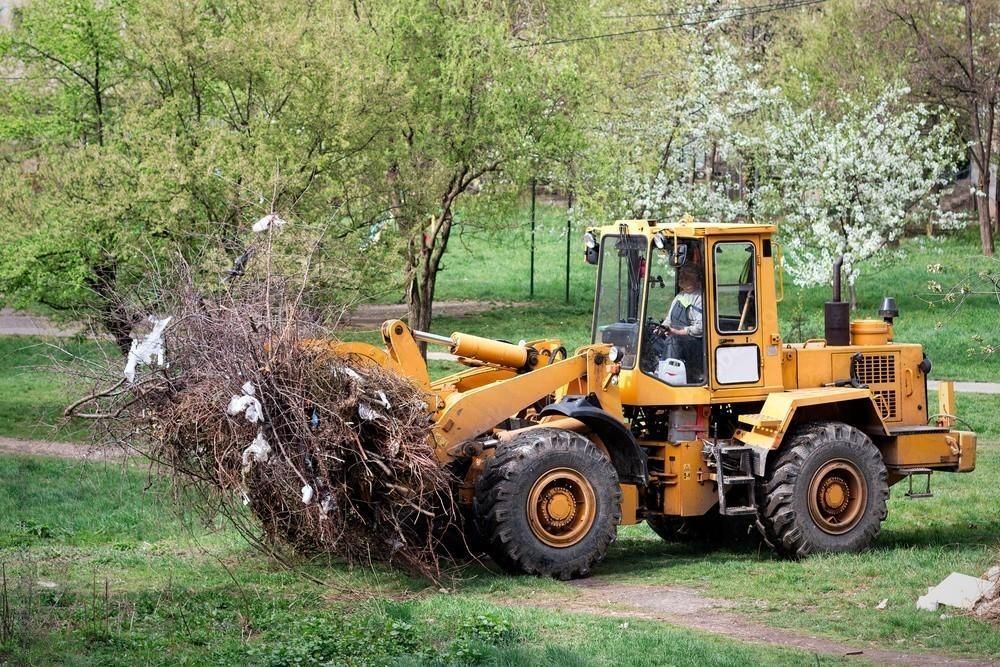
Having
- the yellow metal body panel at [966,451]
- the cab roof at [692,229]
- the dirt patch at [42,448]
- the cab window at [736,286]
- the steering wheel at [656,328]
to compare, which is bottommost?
the dirt patch at [42,448]

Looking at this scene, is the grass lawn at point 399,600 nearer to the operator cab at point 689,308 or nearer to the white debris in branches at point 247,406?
the white debris in branches at point 247,406

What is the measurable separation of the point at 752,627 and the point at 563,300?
29489 millimetres

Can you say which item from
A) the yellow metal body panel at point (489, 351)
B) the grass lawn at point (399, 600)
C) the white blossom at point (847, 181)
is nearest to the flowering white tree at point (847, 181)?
the white blossom at point (847, 181)

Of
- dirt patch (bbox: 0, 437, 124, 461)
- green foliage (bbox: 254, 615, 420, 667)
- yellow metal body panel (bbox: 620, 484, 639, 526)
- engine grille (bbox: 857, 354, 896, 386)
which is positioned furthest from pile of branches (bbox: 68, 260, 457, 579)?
dirt patch (bbox: 0, 437, 124, 461)

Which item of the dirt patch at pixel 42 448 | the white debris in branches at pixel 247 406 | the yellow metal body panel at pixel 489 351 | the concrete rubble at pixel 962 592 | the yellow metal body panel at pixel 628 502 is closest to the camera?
the white debris in branches at pixel 247 406

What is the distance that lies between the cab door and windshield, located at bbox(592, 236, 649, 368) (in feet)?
2.26

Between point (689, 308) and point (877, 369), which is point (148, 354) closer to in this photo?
point (689, 308)

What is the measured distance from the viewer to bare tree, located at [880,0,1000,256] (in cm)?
4119

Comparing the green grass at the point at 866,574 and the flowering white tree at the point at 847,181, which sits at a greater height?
the flowering white tree at the point at 847,181

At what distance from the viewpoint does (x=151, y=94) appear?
2377cm

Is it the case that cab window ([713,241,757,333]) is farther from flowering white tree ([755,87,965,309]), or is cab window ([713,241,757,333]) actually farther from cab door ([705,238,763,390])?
flowering white tree ([755,87,965,309])

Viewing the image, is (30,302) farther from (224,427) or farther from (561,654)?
(561,654)

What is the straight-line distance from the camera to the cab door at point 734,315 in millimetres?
13586

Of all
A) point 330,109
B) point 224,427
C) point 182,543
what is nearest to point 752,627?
point 224,427
